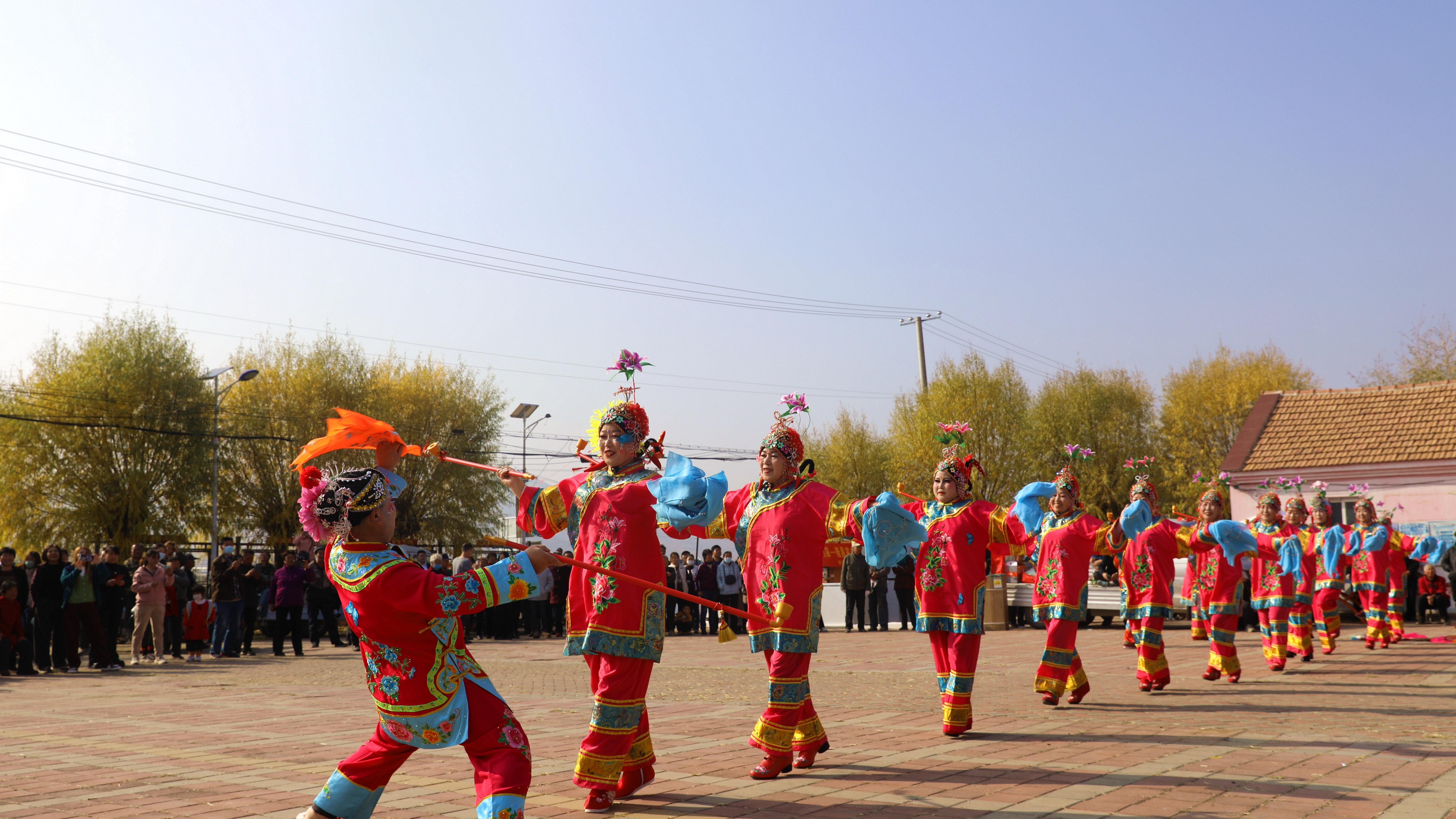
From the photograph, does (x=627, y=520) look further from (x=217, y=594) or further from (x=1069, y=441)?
(x=1069, y=441)

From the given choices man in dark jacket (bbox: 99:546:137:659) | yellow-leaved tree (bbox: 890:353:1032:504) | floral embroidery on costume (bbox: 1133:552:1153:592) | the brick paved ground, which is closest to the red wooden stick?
the brick paved ground

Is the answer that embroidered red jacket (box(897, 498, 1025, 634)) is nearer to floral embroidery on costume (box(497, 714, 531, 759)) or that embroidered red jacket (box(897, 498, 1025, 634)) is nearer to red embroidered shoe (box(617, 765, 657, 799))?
red embroidered shoe (box(617, 765, 657, 799))

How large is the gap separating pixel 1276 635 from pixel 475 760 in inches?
450

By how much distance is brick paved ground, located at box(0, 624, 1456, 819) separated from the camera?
5543 millimetres

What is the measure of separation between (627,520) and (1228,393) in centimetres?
4532

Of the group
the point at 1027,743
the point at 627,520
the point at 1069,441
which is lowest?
the point at 1027,743

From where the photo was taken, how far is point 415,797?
5840 millimetres

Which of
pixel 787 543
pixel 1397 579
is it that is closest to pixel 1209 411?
pixel 1397 579

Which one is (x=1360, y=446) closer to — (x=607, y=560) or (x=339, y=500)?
(x=607, y=560)

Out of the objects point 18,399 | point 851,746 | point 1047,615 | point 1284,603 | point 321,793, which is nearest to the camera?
point 321,793

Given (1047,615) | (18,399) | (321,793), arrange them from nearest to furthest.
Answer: (321,793)
(1047,615)
(18,399)

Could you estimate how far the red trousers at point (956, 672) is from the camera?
7777mm

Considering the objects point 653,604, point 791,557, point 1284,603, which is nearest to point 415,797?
point 653,604

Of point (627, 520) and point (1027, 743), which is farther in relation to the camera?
point (1027, 743)
